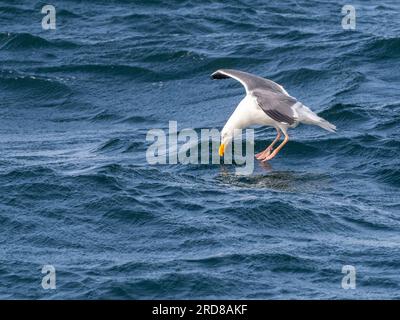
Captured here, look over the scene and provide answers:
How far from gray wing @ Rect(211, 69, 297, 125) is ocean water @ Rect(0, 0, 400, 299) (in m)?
0.94

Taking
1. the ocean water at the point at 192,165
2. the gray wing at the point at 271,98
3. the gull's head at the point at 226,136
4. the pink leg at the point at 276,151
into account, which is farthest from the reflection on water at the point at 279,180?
the gray wing at the point at 271,98

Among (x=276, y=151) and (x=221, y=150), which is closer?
(x=276, y=151)

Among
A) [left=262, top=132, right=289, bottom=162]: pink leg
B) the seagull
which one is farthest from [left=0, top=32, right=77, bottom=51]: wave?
[left=262, top=132, right=289, bottom=162]: pink leg

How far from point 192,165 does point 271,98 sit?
1.62 metres

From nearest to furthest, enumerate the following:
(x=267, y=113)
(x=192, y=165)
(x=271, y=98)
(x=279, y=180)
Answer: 1. (x=279, y=180)
2. (x=267, y=113)
3. (x=271, y=98)
4. (x=192, y=165)

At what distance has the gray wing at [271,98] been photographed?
18.7 m

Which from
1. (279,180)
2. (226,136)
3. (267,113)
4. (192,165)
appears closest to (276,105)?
(267,113)

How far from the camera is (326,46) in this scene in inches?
1021

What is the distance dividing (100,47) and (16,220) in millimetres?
9452

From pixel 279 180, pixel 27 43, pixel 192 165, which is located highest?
pixel 27 43

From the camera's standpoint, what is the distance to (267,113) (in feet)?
61.9

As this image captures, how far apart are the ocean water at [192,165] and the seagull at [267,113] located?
48 centimetres

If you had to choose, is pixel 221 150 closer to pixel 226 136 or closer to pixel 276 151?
pixel 226 136

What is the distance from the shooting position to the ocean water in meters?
15.3
